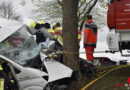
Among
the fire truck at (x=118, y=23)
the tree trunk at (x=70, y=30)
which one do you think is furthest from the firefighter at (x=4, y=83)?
the fire truck at (x=118, y=23)

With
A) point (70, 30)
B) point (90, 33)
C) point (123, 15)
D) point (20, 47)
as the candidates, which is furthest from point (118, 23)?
point (20, 47)

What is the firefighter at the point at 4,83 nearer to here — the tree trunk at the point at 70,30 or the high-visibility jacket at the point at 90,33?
the tree trunk at the point at 70,30

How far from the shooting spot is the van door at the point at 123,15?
636 cm

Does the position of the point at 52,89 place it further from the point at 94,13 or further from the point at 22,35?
the point at 94,13

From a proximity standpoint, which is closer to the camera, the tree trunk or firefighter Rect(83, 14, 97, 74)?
the tree trunk

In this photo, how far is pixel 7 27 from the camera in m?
4.36

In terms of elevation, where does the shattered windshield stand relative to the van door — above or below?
below

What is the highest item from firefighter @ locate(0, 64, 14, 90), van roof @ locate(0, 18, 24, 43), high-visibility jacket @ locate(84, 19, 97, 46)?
van roof @ locate(0, 18, 24, 43)

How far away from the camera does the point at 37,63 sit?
14.8 ft

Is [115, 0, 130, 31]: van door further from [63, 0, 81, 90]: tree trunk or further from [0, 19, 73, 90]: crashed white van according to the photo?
[0, 19, 73, 90]: crashed white van

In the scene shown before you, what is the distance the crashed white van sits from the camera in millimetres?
3930

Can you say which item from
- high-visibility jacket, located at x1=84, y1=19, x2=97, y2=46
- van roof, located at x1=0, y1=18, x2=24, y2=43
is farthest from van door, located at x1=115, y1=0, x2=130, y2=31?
van roof, located at x1=0, y1=18, x2=24, y2=43

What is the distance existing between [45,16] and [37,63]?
Answer: 727 inches

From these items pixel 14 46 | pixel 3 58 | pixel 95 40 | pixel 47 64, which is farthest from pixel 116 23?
pixel 3 58
